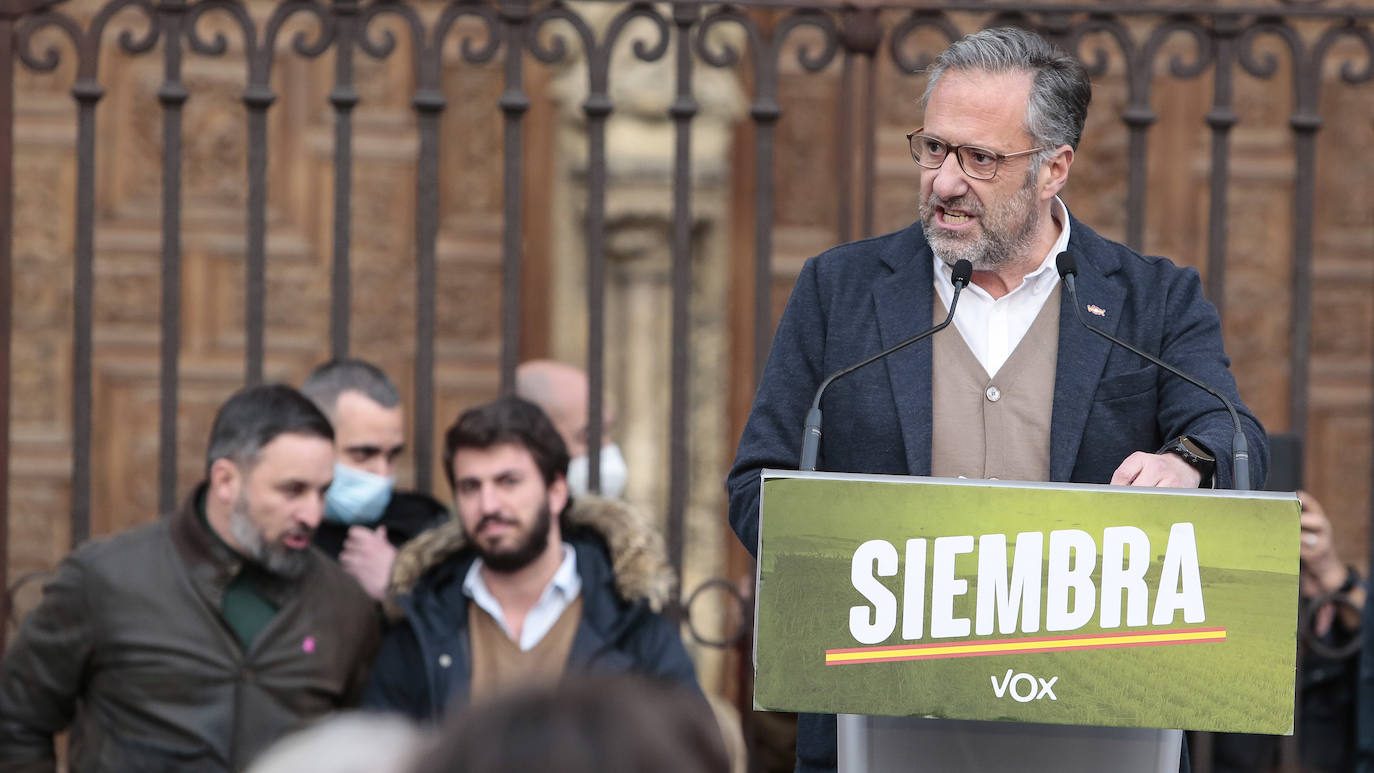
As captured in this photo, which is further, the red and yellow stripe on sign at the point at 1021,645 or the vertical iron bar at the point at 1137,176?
the vertical iron bar at the point at 1137,176

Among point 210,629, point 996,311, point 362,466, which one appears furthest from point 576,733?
point 362,466

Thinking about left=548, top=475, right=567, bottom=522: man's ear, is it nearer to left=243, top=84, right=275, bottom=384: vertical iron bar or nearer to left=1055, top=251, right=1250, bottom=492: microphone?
left=243, top=84, right=275, bottom=384: vertical iron bar

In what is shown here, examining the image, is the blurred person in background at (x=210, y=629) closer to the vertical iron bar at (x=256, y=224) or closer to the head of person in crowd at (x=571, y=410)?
the vertical iron bar at (x=256, y=224)

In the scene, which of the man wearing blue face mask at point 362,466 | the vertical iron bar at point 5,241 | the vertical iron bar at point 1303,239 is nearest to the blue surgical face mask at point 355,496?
the man wearing blue face mask at point 362,466

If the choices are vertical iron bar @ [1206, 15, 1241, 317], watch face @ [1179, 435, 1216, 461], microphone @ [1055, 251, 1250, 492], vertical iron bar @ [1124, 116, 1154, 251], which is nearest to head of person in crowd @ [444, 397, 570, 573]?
vertical iron bar @ [1124, 116, 1154, 251]

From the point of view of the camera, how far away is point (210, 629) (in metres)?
4.34

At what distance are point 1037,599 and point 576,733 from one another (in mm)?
1015

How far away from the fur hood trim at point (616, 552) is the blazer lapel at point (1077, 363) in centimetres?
193

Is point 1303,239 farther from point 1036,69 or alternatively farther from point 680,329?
point 1036,69

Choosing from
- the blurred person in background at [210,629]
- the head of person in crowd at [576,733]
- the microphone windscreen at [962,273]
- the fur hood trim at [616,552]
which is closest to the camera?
the head of person in crowd at [576,733]

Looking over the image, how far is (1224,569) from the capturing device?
2.23m

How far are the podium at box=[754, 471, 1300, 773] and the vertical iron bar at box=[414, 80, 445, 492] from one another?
2.48 metres

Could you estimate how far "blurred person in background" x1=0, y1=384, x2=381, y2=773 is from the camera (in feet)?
14.0

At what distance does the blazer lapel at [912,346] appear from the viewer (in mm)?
2693
